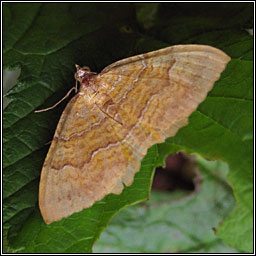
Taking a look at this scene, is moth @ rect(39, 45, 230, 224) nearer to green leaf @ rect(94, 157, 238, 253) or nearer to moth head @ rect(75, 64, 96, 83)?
moth head @ rect(75, 64, 96, 83)

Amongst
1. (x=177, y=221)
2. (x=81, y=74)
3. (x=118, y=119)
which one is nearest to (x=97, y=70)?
(x=81, y=74)

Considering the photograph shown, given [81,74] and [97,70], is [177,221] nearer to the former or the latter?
[97,70]

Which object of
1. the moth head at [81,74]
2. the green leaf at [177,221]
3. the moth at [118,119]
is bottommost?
the green leaf at [177,221]

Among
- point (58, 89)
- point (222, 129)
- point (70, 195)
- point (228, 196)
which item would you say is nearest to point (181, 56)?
point (222, 129)

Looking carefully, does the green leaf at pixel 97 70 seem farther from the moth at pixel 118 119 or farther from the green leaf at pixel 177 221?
the green leaf at pixel 177 221

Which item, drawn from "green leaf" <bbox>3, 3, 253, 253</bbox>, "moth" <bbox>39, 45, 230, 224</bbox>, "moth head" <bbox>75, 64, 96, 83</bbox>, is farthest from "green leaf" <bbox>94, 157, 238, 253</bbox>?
"moth head" <bbox>75, 64, 96, 83</bbox>

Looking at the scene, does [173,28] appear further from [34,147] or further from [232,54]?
[34,147]

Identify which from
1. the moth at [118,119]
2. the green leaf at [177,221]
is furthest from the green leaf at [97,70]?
the green leaf at [177,221]
